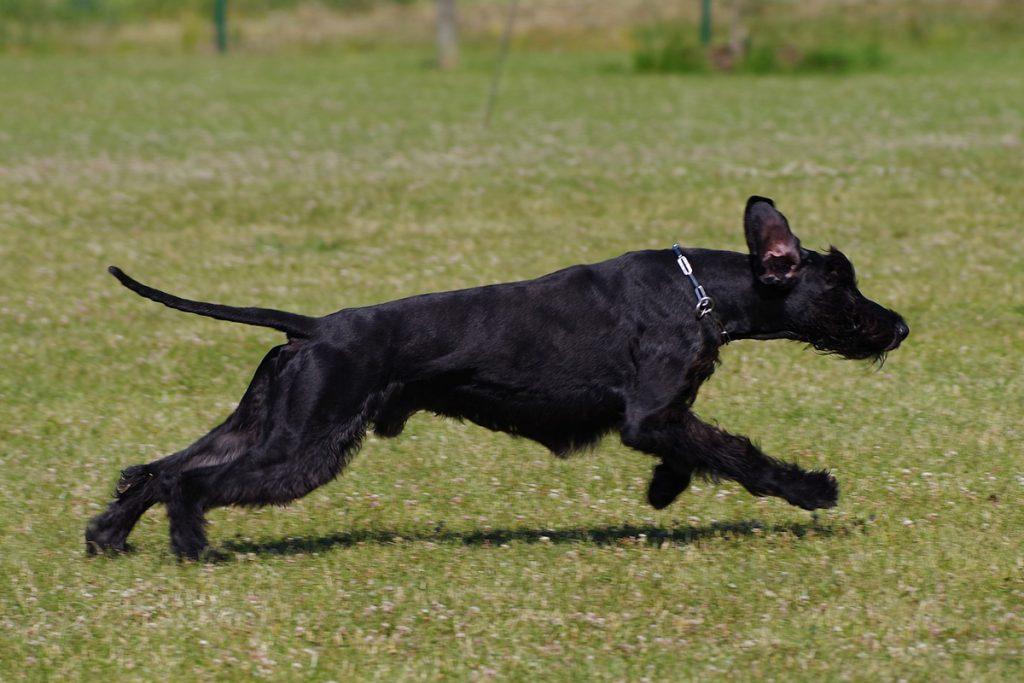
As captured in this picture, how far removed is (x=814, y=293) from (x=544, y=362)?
1.21 meters

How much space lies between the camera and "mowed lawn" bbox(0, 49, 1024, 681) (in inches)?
229

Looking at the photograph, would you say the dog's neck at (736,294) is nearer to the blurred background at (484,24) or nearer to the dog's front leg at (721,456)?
the dog's front leg at (721,456)

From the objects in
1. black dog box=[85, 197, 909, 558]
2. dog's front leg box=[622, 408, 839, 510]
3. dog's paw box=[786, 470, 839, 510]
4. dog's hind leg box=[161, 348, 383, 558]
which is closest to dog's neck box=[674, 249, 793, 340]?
black dog box=[85, 197, 909, 558]

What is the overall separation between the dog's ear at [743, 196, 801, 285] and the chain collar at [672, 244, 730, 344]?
9.6 inches

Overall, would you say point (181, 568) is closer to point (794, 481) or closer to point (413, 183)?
point (794, 481)

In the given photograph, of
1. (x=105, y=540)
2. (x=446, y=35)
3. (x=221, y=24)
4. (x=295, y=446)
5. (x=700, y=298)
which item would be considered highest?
(x=446, y=35)

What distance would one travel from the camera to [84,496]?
7727mm

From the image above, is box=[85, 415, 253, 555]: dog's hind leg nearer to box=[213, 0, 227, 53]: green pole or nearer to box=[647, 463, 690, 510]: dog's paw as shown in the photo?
box=[647, 463, 690, 510]: dog's paw

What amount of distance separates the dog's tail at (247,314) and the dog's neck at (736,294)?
1.62 metres

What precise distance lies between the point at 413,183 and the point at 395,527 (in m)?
9.71

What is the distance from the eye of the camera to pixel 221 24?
3153 centimetres

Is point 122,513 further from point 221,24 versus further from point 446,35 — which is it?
point 221,24

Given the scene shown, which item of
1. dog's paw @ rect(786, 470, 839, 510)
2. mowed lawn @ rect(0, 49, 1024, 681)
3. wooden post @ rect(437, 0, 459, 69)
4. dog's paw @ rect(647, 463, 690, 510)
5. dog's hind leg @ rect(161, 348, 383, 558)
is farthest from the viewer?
wooden post @ rect(437, 0, 459, 69)

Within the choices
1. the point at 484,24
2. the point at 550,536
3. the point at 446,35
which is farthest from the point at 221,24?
the point at 550,536
